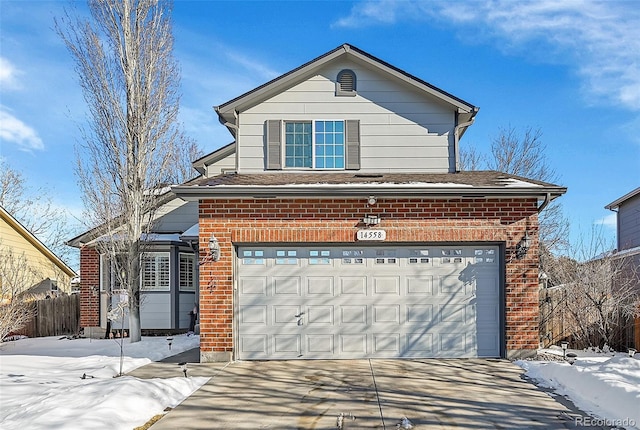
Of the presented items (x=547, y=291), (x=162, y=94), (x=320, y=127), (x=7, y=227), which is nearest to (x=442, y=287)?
(x=547, y=291)

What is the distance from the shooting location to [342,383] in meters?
7.89

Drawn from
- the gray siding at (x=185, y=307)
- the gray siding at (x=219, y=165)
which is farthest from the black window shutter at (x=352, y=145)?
the gray siding at (x=185, y=307)

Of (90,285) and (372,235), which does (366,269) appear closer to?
(372,235)

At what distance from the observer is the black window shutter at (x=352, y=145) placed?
1168cm

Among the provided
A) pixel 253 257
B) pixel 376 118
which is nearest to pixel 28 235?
pixel 253 257

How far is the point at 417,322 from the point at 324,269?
2259mm

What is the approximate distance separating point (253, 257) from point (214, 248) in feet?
2.86

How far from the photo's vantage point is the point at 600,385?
684cm

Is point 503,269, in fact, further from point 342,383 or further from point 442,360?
point 342,383

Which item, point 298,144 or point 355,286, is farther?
point 298,144

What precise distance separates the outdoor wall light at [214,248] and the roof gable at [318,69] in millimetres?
3591

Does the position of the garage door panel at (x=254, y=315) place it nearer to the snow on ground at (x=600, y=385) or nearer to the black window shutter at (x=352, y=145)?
the black window shutter at (x=352, y=145)

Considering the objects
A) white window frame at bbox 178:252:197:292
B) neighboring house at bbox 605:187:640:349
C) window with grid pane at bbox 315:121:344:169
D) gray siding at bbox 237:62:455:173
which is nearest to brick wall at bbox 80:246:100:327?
white window frame at bbox 178:252:197:292

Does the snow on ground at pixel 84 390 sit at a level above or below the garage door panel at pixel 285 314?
below
